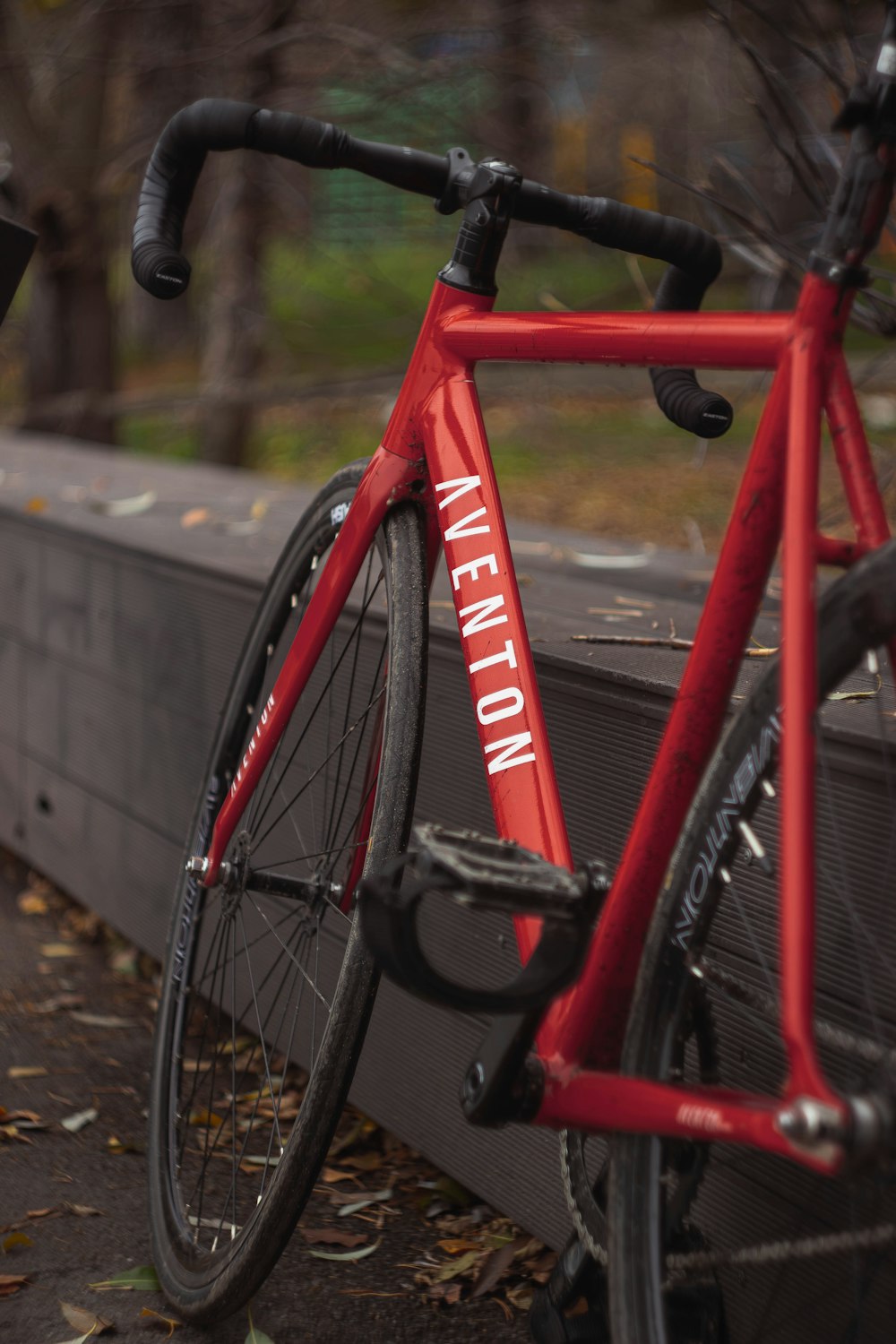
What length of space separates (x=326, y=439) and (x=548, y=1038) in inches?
423

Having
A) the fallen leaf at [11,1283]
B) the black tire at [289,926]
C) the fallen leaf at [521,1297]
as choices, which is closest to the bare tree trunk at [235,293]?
the black tire at [289,926]

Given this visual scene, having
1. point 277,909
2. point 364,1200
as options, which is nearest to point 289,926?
point 277,909

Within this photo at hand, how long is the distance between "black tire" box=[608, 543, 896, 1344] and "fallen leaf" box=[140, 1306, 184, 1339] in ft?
2.58

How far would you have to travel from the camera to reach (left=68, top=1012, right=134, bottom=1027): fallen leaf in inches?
129

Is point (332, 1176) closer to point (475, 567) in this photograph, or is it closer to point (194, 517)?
point (475, 567)

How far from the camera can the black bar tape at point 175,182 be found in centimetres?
204

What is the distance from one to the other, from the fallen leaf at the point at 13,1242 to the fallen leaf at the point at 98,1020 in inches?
35.8

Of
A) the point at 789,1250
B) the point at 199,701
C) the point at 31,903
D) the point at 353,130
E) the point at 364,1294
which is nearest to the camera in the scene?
the point at 789,1250

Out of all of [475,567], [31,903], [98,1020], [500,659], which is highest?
[475,567]

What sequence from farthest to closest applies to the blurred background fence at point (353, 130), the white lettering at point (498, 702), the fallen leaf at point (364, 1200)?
1. the blurred background fence at point (353, 130)
2. the fallen leaf at point (364, 1200)
3. the white lettering at point (498, 702)

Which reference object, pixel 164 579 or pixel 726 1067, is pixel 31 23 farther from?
pixel 726 1067

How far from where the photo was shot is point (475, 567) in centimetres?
184

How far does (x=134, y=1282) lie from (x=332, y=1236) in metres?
0.32

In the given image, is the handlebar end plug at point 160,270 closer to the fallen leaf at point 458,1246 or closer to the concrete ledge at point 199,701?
the concrete ledge at point 199,701
